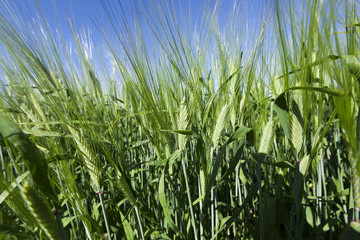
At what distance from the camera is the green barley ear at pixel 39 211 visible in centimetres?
46

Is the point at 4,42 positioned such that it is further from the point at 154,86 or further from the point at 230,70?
the point at 230,70

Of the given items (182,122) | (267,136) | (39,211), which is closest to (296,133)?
(267,136)

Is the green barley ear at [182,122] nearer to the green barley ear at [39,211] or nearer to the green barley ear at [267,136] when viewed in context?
the green barley ear at [267,136]

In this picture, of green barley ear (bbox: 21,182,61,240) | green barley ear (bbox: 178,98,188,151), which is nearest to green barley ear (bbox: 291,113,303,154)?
green barley ear (bbox: 178,98,188,151)

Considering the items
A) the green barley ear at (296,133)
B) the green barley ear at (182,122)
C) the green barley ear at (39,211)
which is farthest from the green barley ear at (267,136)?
the green barley ear at (39,211)

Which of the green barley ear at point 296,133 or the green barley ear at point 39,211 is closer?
the green barley ear at point 39,211

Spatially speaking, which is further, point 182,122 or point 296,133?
point 182,122

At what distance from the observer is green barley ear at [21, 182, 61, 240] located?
46 centimetres

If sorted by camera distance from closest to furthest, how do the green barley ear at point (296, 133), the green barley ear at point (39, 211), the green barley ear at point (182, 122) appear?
the green barley ear at point (39, 211) < the green barley ear at point (296, 133) < the green barley ear at point (182, 122)

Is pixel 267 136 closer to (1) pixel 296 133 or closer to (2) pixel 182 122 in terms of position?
(1) pixel 296 133

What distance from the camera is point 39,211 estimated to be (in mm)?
476

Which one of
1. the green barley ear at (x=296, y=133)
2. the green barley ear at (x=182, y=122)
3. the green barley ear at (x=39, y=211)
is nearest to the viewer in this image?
Answer: the green barley ear at (x=39, y=211)

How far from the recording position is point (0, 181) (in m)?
0.46

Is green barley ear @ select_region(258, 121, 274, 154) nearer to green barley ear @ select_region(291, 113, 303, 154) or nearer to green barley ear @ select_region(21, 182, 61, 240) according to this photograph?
green barley ear @ select_region(291, 113, 303, 154)
